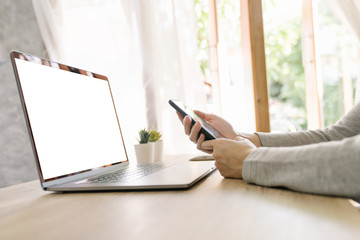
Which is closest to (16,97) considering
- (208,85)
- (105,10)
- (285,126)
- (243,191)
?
(105,10)

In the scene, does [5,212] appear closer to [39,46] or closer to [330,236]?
[330,236]

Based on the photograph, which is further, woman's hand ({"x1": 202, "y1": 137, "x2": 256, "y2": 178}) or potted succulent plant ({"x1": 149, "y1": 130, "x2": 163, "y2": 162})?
potted succulent plant ({"x1": 149, "y1": 130, "x2": 163, "y2": 162})

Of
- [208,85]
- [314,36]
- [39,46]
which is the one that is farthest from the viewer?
[208,85]

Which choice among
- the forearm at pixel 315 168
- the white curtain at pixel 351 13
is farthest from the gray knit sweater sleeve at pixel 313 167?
the white curtain at pixel 351 13

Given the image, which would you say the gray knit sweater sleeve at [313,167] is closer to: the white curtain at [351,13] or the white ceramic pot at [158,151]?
the white ceramic pot at [158,151]

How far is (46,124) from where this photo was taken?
70 cm

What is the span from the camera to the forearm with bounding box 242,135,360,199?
47 cm

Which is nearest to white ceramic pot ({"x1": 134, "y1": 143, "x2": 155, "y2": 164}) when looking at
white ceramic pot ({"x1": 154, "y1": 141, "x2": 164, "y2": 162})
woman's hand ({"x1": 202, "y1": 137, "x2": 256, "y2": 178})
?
white ceramic pot ({"x1": 154, "y1": 141, "x2": 164, "y2": 162})

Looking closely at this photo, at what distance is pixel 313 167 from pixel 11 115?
1513mm

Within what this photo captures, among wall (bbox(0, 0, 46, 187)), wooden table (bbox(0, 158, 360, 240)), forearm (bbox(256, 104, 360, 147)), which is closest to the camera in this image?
wooden table (bbox(0, 158, 360, 240))

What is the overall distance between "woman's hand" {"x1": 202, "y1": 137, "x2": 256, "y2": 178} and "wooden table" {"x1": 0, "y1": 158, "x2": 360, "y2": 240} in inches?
3.0

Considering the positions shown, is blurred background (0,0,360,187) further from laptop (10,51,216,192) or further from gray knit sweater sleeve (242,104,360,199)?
gray knit sweater sleeve (242,104,360,199)

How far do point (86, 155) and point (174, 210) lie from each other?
44 cm

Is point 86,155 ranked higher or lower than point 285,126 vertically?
higher
